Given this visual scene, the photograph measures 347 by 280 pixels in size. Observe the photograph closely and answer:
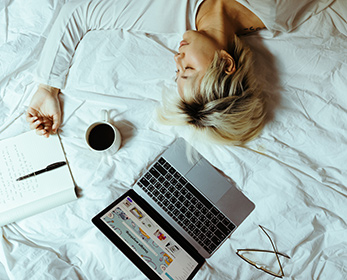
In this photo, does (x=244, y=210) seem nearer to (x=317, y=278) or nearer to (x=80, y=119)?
(x=317, y=278)

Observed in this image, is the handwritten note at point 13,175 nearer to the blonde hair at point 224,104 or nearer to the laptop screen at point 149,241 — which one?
the laptop screen at point 149,241

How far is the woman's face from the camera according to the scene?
81 cm

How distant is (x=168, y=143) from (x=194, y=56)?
0.30 m

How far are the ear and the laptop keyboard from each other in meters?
0.35

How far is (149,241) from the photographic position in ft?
2.69

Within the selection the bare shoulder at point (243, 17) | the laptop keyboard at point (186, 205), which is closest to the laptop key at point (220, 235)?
the laptop keyboard at point (186, 205)

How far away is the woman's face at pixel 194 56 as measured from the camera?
0.81 m

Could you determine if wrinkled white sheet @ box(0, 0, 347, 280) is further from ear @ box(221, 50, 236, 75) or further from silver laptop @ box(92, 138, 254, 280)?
ear @ box(221, 50, 236, 75)

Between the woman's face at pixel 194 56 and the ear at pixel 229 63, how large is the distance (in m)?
0.03

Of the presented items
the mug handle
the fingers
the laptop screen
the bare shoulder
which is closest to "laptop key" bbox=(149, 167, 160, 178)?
the laptop screen

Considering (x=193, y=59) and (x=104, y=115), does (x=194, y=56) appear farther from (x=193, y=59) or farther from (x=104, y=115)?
(x=104, y=115)

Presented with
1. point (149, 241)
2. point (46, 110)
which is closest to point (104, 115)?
point (46, 110)

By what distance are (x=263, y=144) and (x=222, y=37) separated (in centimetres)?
38

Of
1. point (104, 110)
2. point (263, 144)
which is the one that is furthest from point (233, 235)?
point (104, 110)
